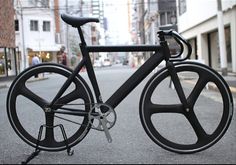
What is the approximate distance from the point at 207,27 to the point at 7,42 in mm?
13138

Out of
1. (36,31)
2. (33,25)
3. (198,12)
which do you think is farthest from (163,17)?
(198,12)

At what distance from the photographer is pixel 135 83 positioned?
183 inches

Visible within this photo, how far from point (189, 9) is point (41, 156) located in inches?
1174

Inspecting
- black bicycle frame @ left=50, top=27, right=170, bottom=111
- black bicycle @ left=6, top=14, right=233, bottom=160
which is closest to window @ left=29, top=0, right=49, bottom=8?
black bicycle @ left=6, top=14, right=233, bottom=160

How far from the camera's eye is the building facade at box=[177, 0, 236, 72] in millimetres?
22631

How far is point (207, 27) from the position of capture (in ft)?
91.9

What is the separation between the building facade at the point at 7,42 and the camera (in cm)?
2984

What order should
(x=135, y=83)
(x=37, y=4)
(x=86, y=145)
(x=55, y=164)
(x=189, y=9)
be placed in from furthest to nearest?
(x=37, y=4)
(x=189, y=9)
(x=86, y=145)
(x=135, y=83)
(x=55, y=164)

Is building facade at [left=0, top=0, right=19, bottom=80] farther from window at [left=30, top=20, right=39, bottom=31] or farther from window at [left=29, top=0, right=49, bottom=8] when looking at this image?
window at [left=29, top=0, right=49, bottom=8]

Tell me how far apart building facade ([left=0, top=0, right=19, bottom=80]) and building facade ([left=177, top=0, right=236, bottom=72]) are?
Result: 41.5 ft

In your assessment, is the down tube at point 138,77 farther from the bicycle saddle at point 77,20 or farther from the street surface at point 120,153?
the bicycle saddle at point 77,20

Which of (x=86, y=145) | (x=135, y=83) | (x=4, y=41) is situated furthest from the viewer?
(x=4, y=41)

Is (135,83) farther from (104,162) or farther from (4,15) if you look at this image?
(4,15)

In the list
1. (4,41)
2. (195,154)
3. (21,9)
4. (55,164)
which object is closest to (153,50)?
(195,154)
